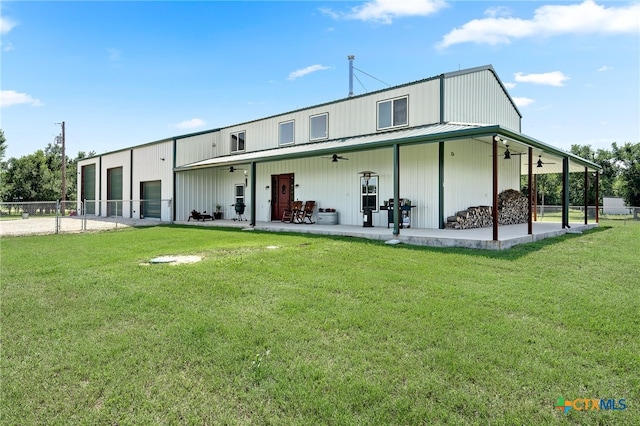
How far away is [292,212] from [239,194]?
443 centimetres

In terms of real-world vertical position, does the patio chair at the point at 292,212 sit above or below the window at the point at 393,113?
below

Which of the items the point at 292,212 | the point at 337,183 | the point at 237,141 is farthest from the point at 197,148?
the point at 337,183

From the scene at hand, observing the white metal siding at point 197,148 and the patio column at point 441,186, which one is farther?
the white metal siding at point 197,148

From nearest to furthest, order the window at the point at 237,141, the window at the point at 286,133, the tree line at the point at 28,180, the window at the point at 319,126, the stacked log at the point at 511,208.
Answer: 1. the stacked log at the point at 511,208
2. the window at the point at 319,126
3. the window at the point at 286,133
4. the window at the point at 237,141
5. the tree line at the point at 28,180

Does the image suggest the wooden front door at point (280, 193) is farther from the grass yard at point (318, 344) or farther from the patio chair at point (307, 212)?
the grass yard at point (318, 344)

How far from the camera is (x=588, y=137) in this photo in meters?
33.2

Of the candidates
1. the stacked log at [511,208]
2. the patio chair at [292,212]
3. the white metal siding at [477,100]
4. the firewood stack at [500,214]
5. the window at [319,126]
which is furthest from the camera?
the window at [319,126]

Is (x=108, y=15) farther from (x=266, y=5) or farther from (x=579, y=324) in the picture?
(x=579, y=324)

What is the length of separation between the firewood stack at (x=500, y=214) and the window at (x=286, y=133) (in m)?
8.25

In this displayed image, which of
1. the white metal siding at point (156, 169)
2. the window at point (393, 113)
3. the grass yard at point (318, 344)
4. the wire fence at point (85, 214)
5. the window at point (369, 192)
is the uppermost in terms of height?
the window at point (393, 113)

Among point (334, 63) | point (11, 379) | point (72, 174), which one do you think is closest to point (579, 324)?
point (11, 379)

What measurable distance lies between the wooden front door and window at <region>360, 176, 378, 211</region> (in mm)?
3728

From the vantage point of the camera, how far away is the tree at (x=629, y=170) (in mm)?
25917

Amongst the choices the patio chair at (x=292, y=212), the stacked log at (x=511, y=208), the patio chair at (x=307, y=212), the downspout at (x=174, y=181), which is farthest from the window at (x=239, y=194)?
the stacked log at (x=511, y=208)
